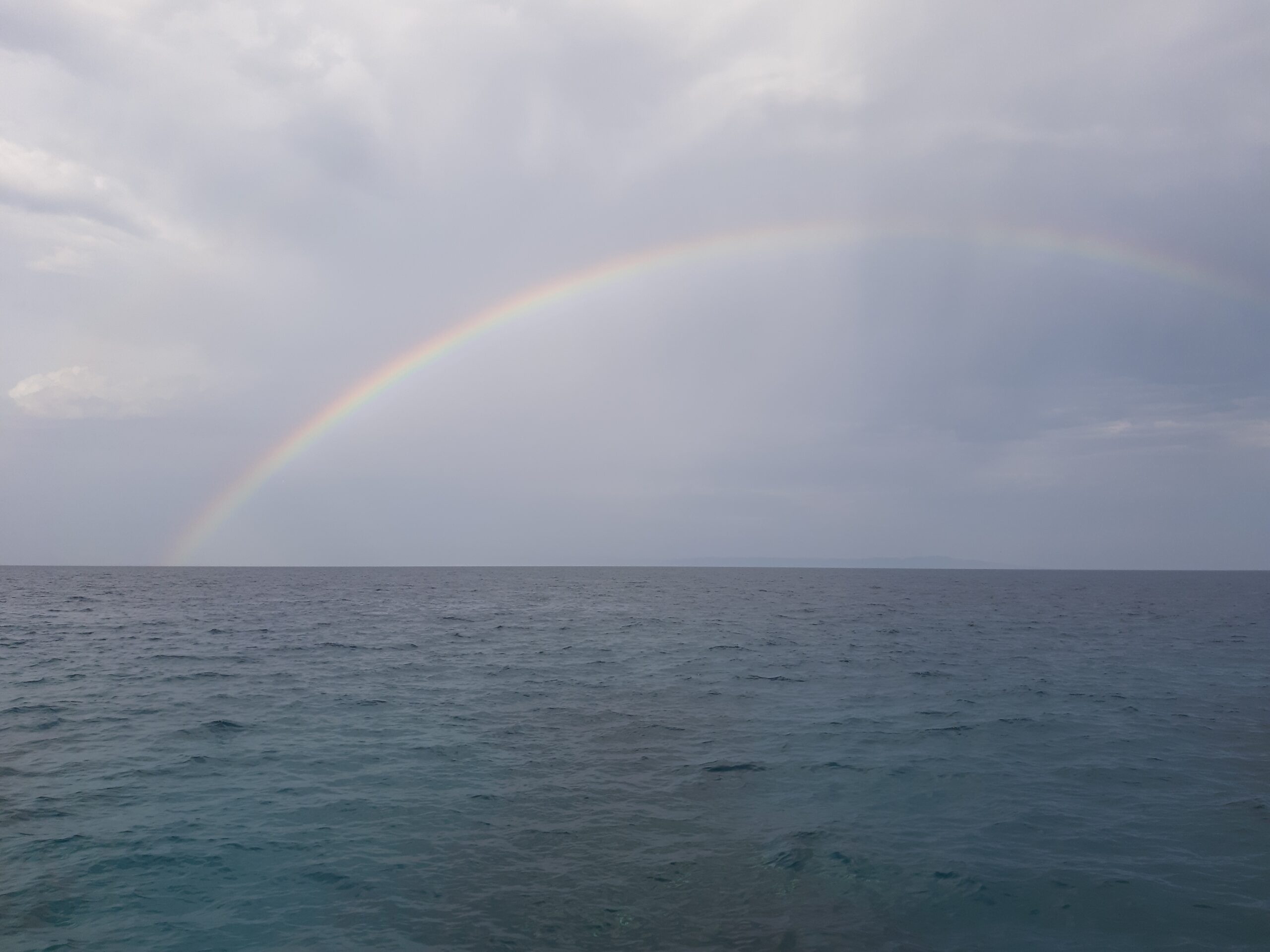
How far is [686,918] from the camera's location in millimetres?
12727

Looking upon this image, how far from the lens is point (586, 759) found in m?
21.9

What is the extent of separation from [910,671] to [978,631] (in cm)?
2501

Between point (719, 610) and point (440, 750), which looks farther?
point (719, 610)

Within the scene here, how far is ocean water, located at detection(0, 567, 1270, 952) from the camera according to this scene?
12805 mm

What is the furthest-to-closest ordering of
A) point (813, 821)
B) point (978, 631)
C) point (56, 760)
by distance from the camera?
point (978, 631) → point (56, 760) → point (813, 821)

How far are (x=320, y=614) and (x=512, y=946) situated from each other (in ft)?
210

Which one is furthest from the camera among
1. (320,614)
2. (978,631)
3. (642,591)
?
(642,591)

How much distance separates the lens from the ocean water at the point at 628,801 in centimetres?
1280

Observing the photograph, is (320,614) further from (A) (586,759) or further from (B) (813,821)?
(B) (813,821)

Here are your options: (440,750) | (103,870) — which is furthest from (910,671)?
(103,870)

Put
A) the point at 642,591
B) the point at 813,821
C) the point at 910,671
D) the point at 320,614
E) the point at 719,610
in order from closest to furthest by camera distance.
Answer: the point at 813,821 < the point at 910,671 < the point at 320,614 < the point at 719,610 < the point at 642,591

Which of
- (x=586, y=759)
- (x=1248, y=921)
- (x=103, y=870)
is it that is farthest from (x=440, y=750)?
(x=1248, y=921)

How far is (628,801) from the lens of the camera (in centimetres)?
1838

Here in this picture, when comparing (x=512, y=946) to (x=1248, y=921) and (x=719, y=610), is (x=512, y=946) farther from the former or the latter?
(x=719, y=610)
